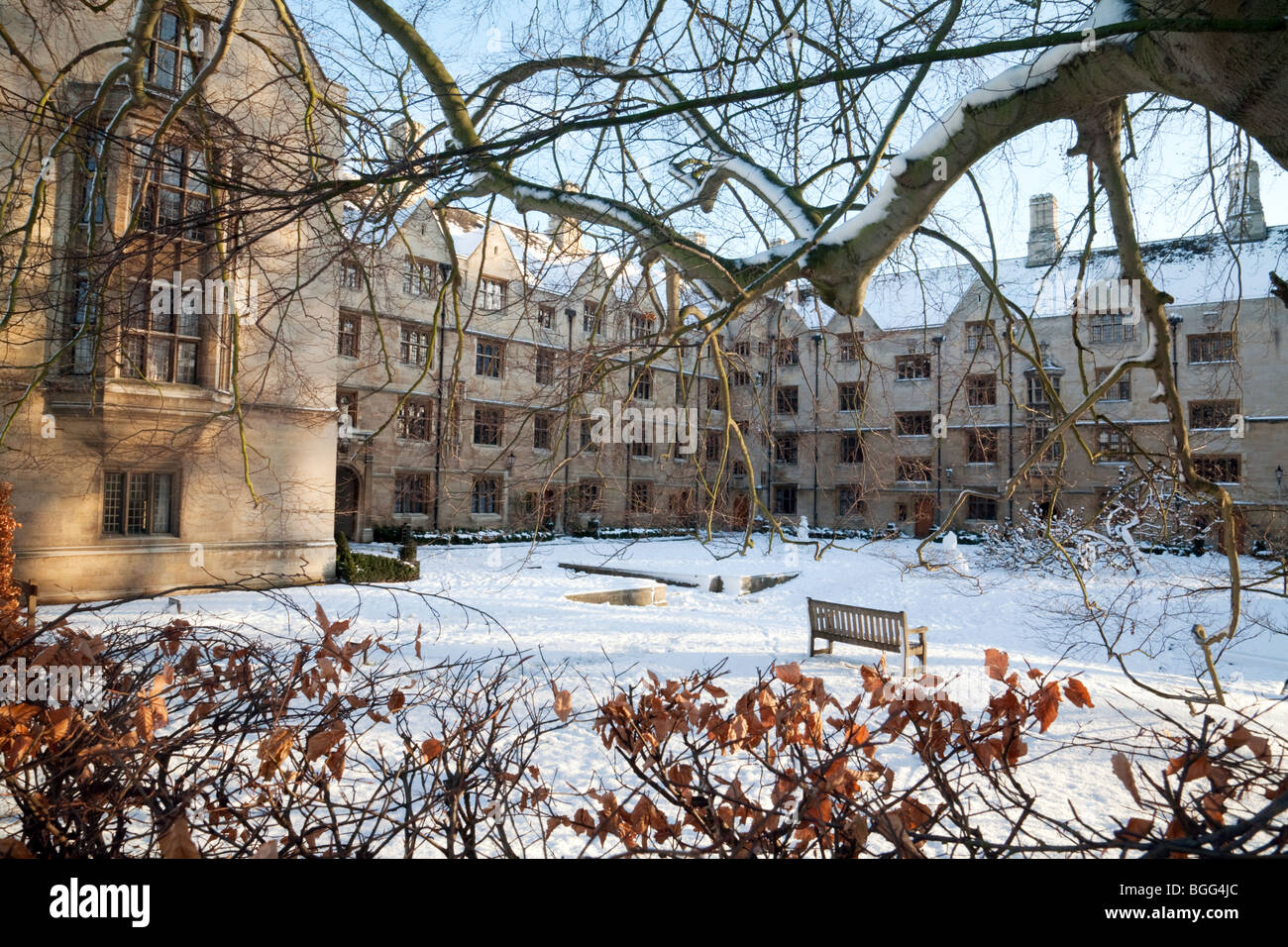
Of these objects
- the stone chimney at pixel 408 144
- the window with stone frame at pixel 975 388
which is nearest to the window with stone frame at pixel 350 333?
the window with stone frame at pixel 975 388

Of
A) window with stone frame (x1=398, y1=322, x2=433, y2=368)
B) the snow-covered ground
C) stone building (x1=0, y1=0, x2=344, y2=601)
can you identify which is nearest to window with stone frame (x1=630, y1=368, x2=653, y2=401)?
the snow-covered ground

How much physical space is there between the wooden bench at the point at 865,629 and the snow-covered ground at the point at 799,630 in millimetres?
294

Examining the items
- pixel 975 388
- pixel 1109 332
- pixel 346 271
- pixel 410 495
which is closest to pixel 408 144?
pixel 346 271

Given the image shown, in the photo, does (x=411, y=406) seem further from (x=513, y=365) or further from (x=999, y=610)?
(x=513, y=365)

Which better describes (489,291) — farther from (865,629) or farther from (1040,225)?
(1040,225)

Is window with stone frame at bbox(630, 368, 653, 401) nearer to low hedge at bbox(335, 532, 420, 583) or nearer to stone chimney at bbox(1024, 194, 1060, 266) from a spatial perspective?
low hedge at bbox(335, 532, 420, 583)

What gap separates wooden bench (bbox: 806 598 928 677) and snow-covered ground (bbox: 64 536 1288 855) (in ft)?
0.96

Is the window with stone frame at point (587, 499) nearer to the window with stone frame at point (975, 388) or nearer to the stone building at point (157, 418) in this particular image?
the stone building at point (157, 418)

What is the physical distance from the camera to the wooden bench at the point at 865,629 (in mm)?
9008

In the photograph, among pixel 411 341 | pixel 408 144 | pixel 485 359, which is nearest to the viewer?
pixel 408 144

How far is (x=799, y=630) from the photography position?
11820mm

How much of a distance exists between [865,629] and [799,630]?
7.77 ft
